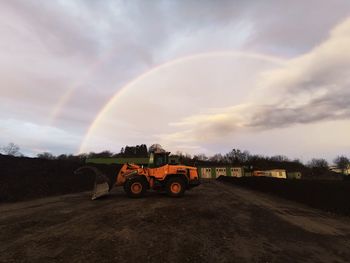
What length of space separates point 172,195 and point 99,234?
393 inches

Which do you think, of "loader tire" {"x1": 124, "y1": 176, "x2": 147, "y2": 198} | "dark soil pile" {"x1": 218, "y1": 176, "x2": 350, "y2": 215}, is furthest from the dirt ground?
"loader tire" {"x1": 124, "y1": 176, "x2": 147, "y2": 198}

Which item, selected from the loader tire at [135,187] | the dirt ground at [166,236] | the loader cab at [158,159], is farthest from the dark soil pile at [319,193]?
the loader tire at [135,187]

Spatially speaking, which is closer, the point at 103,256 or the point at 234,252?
the point at 103,256

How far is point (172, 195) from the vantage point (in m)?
19.2

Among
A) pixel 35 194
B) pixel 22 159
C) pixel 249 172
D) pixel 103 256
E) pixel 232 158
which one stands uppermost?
pixel 232 158

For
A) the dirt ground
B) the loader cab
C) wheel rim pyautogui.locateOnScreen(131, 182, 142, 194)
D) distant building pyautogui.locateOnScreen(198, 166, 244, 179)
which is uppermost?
distant building pyautogui.locateOnScreen(198, 166, 244, 179)

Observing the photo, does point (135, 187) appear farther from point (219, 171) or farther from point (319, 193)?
point (219, 171)

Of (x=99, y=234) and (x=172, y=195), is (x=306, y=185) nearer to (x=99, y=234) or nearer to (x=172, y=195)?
(x=172, y=195)

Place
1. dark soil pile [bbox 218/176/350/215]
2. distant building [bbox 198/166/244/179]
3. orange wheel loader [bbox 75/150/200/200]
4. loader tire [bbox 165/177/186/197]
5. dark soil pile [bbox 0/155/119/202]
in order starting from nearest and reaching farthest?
dark soil pile [bbox 218/176/350/215]
orange wheel loader [bbox 75/150/200/200]
loader tire [bbox 165/177/186/197]
dark soil pile [bbox 0/155/119/202]
distant building [bbox 198/166/244/179]

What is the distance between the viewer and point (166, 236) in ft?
31.2

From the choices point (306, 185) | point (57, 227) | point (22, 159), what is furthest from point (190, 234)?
point (22, 159)

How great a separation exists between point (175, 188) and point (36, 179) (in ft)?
36.5

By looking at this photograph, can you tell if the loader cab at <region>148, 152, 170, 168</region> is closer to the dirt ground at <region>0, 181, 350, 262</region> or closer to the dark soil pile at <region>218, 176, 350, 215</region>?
the dirt ground at <region>0, 181, 350, 262</region>

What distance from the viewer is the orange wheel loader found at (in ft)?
62.2
